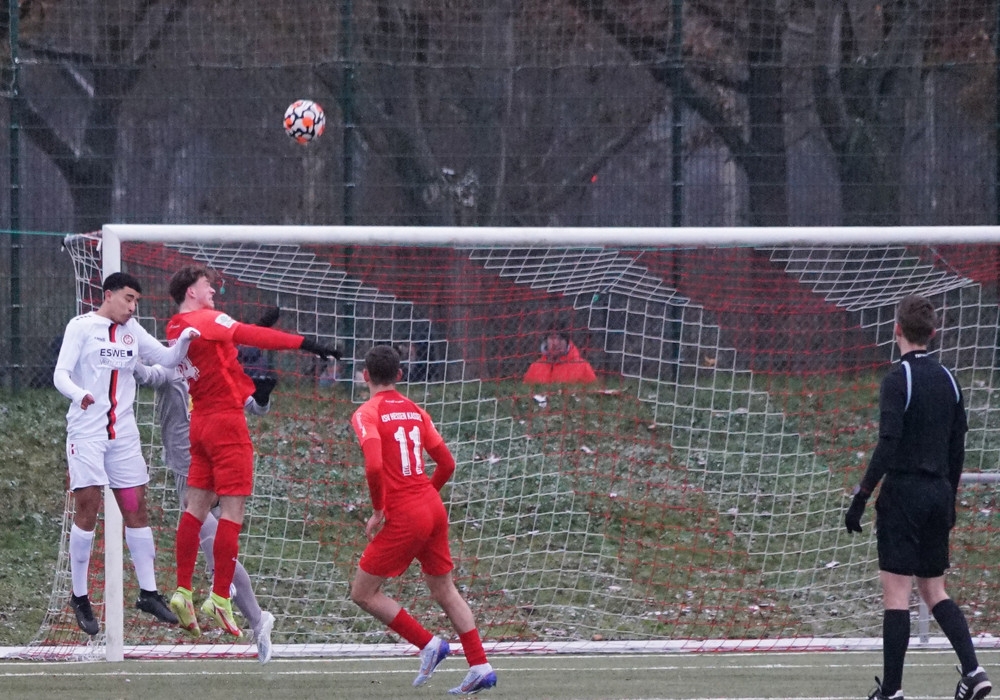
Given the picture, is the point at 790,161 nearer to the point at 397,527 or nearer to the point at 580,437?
the point at 580,437

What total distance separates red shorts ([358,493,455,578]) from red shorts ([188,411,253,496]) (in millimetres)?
911

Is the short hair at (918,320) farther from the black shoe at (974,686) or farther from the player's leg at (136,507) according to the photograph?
the player's leg at (136,507)

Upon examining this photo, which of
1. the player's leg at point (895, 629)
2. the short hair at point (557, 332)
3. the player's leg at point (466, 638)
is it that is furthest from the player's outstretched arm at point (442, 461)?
the short hair at point (557, 332)

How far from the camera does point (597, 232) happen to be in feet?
23.6

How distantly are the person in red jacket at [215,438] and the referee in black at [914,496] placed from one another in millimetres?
2783

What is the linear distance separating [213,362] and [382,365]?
105 cm

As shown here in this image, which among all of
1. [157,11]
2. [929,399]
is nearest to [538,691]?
[929,399]

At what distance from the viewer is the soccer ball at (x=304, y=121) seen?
10344mm

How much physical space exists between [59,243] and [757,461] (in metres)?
6.20

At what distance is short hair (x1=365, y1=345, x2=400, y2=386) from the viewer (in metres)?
6.19

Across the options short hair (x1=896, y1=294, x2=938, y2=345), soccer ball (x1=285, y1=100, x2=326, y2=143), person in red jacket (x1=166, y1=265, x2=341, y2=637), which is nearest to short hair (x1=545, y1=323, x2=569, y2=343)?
person in red jacket (x1=166, y1=265, x2=341, y2=637)

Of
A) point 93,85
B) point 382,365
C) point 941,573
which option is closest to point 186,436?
point 382,365

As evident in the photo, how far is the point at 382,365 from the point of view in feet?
20.3

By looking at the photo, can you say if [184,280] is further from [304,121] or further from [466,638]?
[304,121]
